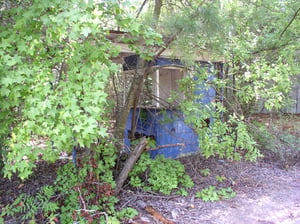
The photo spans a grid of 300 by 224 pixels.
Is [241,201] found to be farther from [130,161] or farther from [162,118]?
[162,118]

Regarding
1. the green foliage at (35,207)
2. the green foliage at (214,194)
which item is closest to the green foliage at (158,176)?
Result: the green foliage at (214,194)

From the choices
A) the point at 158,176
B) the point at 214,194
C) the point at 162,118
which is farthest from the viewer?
the point at 162,118

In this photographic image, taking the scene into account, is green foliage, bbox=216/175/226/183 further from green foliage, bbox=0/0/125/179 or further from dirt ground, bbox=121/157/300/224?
green foliage, bbox=0/0/125/179

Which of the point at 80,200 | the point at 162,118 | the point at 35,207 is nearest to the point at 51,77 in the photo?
the point at 80,200

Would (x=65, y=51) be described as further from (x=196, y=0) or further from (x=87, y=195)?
(x=196, y=0)

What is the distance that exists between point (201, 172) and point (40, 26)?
3525mm

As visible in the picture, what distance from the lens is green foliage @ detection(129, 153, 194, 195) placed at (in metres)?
4.18

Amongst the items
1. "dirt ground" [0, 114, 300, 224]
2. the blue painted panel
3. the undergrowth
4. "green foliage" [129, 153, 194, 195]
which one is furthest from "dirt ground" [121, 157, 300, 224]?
the blue painted panel

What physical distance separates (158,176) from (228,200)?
1.08m

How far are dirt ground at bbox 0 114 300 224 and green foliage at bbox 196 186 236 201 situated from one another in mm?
83

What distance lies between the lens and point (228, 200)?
159 inches

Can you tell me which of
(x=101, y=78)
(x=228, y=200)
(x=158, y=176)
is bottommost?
(x=228, y=200)

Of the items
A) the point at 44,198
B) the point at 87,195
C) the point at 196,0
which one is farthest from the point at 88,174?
the point at 196,0

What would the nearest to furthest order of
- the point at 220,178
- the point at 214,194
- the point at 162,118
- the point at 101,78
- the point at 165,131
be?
the point at 101,78, the point at 214,194, the point at 220,178, the point at 162,118, the point at 165,131
